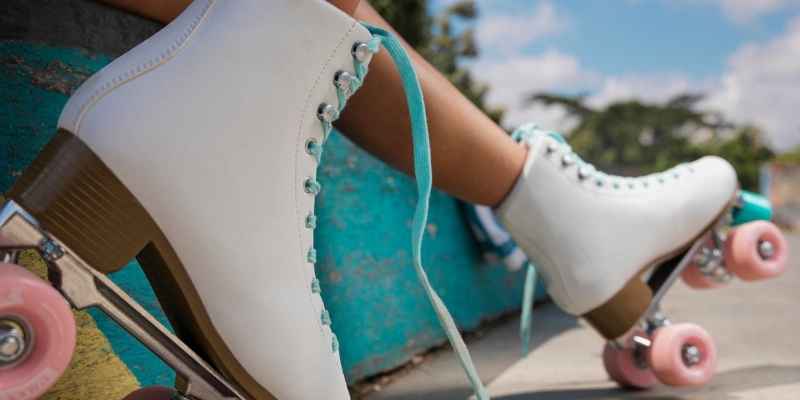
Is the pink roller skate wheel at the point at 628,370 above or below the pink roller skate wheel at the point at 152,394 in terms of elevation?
above

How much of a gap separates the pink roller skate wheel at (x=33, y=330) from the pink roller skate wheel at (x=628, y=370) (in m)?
0.82

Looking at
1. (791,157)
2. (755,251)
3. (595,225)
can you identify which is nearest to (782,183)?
(791,157)

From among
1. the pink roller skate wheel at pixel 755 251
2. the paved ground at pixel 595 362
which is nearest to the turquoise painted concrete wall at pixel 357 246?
the paved ground at pixel 595 362

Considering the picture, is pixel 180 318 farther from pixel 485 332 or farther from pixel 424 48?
pixel 424 48

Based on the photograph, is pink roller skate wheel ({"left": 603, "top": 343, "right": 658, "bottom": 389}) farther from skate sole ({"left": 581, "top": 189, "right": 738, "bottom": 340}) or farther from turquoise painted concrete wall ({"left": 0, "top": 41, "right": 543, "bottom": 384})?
turquoise painted concrete wall ({"left": 0, "top": 41, "right": 543, "bottom": 384})

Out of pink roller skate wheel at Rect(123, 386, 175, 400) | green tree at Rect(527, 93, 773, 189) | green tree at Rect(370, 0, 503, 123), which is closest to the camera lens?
pink roller skate wheel at Rect(123, 386, 175, 400)

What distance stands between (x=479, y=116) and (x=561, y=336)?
91cm

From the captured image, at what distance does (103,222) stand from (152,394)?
0.19 meters

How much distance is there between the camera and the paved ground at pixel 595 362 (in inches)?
42.1

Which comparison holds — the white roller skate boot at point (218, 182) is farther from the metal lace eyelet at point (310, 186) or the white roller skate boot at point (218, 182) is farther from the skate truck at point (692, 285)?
the skate truck at point (692, 285)

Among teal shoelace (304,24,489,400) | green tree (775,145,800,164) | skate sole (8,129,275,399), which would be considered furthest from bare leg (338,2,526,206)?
green tree (775,145,800,164)

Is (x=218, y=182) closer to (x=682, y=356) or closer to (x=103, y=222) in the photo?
(x=103, y=222)

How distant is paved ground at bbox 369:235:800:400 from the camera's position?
1.07m

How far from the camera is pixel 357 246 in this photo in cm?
138
